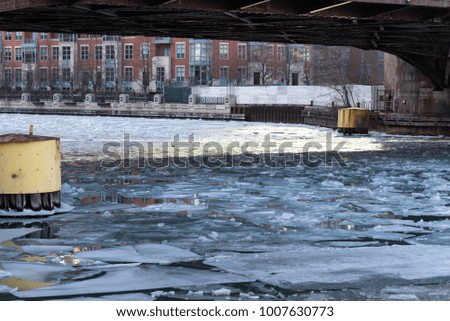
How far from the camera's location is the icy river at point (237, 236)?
10352mm

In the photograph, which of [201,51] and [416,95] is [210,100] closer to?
[201,51]

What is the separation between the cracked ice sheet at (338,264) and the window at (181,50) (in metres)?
103

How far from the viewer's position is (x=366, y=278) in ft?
35.5

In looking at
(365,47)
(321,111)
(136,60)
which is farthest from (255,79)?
(365,47)

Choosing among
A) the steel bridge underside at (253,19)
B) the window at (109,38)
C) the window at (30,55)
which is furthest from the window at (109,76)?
the steel bridge underside at (253,19)

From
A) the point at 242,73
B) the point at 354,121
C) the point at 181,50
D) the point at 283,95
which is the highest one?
the point at 181,50

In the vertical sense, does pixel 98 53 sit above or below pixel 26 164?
above

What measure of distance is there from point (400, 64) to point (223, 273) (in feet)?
152

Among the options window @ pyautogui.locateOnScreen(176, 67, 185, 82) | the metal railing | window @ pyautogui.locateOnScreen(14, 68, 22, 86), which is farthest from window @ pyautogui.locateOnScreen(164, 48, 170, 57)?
window @ pyautogui.locateOnScreen(14, 68, 22, 86)

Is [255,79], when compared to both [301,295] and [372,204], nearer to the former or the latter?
[372,204]

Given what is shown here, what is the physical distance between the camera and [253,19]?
1292 inches

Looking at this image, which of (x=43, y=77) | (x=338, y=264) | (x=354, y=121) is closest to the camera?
(x=338, y=264)

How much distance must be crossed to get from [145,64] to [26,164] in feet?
339

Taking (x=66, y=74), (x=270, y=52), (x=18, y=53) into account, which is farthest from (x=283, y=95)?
(x=18, y=53)
